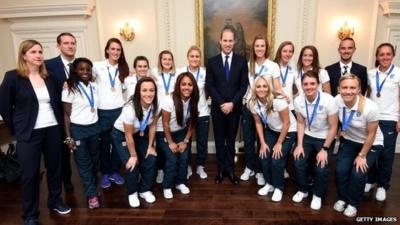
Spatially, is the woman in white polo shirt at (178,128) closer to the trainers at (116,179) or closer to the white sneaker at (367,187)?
the trainers at (116,179)

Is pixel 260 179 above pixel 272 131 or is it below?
below

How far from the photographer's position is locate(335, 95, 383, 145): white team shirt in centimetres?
275

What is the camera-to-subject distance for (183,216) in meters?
3.07

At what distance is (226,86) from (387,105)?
1819mm

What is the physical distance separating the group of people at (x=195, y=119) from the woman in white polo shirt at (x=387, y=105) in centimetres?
1

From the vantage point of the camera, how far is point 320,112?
303 centimetres

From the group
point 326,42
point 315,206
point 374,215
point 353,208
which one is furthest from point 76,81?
point 326,42

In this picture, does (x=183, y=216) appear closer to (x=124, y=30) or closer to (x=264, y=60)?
(x=264, y=60)

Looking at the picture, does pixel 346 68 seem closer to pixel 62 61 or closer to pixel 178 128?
pixel 178 128

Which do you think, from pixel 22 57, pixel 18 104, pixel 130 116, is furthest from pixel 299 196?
pixel 22 57

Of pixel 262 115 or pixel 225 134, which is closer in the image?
pixel 262 115

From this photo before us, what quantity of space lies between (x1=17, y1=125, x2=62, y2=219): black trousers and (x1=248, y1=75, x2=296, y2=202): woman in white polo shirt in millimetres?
2139

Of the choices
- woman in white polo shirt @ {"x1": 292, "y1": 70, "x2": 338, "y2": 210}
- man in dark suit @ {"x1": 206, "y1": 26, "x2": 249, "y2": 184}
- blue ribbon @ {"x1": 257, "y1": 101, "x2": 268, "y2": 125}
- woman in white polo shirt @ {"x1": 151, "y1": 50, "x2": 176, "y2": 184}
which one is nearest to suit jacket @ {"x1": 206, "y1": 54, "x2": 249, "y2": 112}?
man in dark suit @ {"x1": 206, "y1": 26, "x2": 249, "y2": 184}

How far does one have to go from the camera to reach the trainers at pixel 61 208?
3.13m
